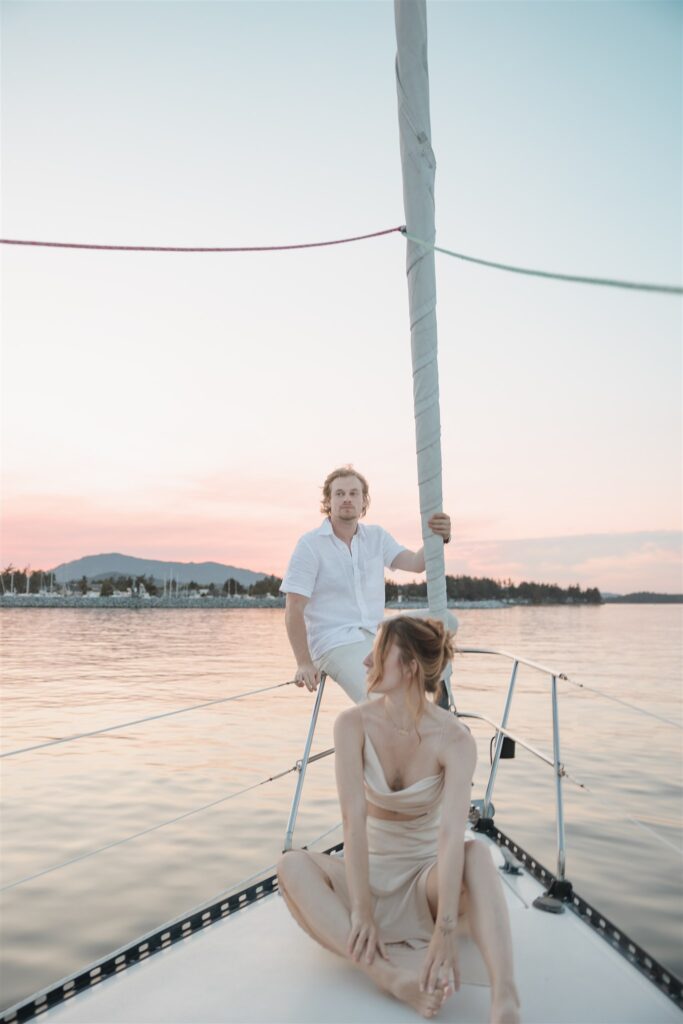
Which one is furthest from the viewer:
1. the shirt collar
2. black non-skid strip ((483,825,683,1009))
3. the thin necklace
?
the shirt collar

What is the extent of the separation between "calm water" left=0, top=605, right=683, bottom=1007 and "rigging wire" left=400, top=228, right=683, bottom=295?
1681 mm

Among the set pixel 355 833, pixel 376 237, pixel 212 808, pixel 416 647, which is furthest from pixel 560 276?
pixel 212 808

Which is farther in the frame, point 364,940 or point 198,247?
point 198,247

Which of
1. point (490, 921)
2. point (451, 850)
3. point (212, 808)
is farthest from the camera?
point (212, 808)

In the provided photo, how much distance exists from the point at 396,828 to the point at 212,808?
5393mm

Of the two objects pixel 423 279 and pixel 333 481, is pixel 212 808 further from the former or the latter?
pixel 423 279

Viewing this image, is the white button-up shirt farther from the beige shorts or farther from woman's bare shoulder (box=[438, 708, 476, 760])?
woman's bare shoulder (box=[438, 708, 476, 760])

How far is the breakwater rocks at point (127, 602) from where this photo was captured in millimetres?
109875

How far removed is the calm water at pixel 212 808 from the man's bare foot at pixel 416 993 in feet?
1.84

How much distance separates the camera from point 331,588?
11.7ft

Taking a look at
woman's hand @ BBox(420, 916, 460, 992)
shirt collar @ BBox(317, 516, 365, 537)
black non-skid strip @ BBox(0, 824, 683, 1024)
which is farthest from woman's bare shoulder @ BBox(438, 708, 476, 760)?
shirt collar @ BBox(317, 516, 365, 537)

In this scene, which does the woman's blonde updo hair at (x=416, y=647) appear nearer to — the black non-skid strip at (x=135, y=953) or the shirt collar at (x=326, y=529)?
the black non-skid strip at (x=135, y=953)

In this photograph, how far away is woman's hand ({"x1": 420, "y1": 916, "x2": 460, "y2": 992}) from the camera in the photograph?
1966mm

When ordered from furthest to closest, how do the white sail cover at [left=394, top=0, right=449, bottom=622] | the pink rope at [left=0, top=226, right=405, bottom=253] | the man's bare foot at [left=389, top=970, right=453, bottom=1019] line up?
the white sail cover at [left=394, top=0, right=449, bottom=622], the pink rope at [left=0, top=226, right=405, bottom=253], the man's bare foot at [left=389, top=970, right=453, bottom=1019]
